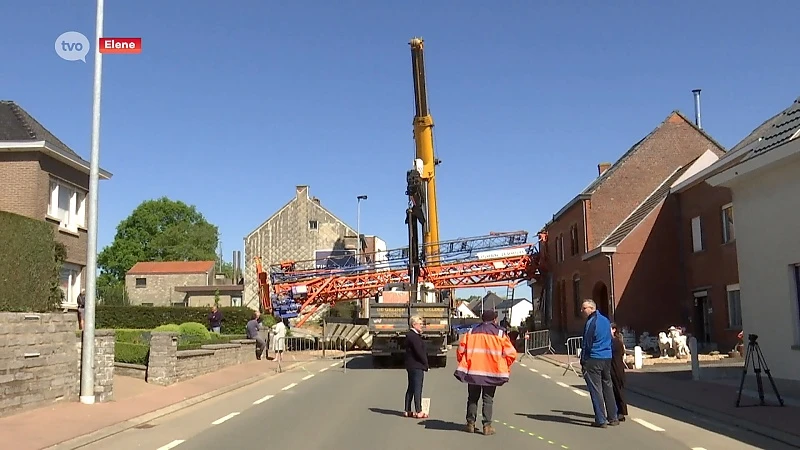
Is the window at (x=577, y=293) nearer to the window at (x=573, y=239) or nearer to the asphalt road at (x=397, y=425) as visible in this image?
the window at (x=573, y=239)

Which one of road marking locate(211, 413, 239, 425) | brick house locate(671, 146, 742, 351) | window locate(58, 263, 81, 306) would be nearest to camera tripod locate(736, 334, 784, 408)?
road marking locate(211, 413, 239, 425)

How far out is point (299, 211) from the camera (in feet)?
195

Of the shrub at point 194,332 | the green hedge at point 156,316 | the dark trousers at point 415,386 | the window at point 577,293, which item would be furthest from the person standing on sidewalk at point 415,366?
Answer: the window at point 577,293

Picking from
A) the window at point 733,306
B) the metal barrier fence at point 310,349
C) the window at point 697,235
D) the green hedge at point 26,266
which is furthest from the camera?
the metal barrier fence at point 310,349

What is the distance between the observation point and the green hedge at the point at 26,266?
12.2m

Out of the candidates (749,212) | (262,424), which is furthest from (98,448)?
(749,212)

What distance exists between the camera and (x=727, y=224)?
2602 centimetres

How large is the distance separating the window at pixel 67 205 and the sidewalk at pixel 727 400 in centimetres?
1752

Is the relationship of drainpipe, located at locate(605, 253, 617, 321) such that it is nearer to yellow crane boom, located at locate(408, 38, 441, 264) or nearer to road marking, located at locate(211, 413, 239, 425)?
yellow crane boom, located at locate(408, 38, 441, 264)

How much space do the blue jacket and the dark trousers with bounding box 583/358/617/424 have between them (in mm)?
86

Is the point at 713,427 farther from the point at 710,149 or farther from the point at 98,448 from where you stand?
the point at 710,149

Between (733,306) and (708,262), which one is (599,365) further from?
(708,262)

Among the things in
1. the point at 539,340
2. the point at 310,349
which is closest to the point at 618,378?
the point at 539,340

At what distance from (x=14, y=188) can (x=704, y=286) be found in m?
23.2
